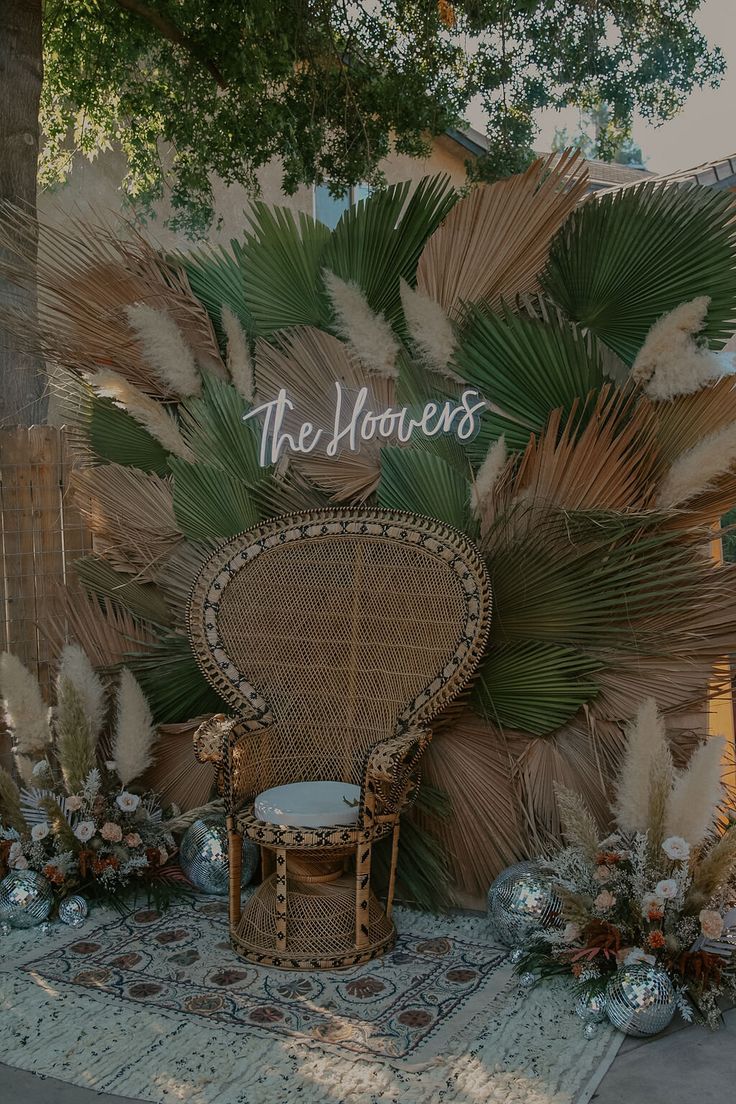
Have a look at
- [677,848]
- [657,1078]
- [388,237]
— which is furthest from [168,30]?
[657,1078]

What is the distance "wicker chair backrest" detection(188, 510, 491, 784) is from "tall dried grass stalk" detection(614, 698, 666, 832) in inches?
32.6

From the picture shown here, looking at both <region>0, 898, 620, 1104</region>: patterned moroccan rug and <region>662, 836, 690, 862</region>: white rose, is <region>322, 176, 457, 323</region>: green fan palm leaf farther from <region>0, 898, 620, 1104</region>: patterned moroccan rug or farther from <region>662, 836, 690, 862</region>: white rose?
<region>0, 898, 620, 1104</region>: patterned moroccan rug

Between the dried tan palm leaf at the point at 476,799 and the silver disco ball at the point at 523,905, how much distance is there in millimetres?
290

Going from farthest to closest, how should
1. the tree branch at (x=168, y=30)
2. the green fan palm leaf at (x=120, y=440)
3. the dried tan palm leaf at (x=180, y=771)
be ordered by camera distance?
the tree branch at (x=168, y=30), the green fan palm leaf at (x=120, y=440), the dried tan palm leaf at (x=180, y=771)

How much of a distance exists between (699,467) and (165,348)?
85.8 inches

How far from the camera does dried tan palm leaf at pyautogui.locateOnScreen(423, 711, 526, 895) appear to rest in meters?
4.04

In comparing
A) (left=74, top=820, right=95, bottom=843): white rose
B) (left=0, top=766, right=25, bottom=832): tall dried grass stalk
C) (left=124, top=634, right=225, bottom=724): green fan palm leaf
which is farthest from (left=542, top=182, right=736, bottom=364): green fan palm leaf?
(left=0, top=766, right=25, bottom=832): tall dried grass stalk

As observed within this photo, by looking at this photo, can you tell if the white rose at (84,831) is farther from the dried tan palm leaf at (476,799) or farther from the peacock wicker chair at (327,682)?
the dried tan palm leaf at (476,799)

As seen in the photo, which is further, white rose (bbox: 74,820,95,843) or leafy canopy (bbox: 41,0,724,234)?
leafy canopy (bbox: 41,0,724,234)

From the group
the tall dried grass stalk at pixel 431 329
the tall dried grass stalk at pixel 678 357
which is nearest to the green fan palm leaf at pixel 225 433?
the tall dried grass stalk at pixel 431 329

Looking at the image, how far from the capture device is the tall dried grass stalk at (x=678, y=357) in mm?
3760

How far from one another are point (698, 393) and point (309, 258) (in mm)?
1633

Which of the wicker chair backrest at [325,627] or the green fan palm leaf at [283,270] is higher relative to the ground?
the green fan palm leaf at [283,270]

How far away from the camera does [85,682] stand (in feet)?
14.7
